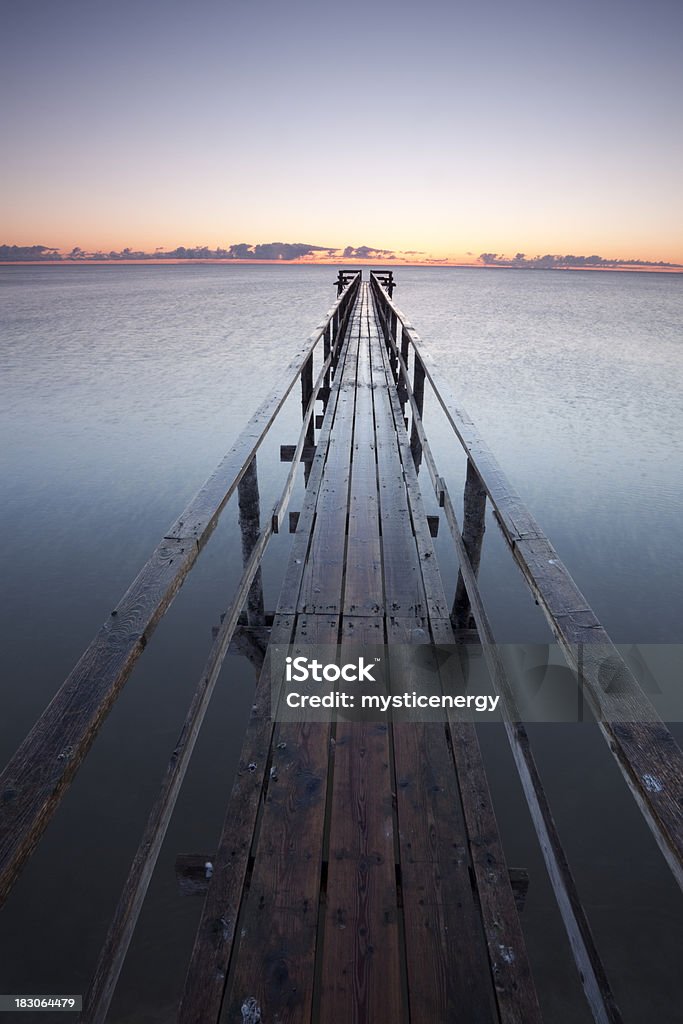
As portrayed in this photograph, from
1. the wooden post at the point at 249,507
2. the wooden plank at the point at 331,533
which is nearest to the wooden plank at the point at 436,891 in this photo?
the wooden plank at the point at 331,533

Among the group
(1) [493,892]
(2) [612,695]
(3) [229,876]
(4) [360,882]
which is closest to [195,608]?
(3) [229,876]

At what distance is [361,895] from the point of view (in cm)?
204

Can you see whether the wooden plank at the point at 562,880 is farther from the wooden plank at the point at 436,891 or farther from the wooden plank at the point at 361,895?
the wooden plank at the point at 361,895

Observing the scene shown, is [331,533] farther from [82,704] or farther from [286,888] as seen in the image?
[82,704]

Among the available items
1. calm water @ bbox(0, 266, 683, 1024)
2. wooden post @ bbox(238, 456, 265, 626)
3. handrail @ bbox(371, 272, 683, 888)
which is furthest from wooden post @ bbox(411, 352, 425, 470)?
handrail @ bbox(371, 272, 683, 888)

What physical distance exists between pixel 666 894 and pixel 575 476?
1008 centimetres

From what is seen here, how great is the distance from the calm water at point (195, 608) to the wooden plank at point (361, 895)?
242 centimetres

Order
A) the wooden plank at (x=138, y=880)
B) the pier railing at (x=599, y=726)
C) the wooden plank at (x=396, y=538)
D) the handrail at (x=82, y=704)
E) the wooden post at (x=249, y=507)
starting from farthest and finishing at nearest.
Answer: the wooden post at (x=249, y=507), the wooden plank at (x=396, y=538), the wooden plank at (x=138, y=880), the pier railing at (x=599, y=726), the handrail at (x=82, y=704)

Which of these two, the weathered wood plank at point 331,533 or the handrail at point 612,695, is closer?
the handrail at point 612,695

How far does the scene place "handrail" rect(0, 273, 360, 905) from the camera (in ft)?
3.76

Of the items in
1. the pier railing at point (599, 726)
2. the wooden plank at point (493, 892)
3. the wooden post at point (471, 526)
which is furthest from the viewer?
the wooden post at point (471, 526)

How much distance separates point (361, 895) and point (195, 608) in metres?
6.10

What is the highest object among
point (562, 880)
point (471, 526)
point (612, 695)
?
point (612, 695)

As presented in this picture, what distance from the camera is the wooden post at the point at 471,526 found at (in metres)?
4.12
